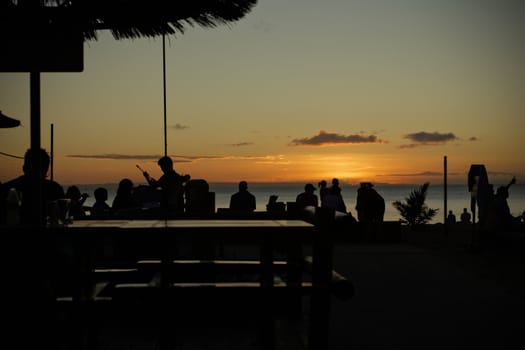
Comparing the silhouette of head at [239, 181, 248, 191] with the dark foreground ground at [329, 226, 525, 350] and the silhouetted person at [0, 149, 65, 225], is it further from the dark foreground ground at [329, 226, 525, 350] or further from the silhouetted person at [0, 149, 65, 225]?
the silhouetted person at [0, 149, 65, 225]

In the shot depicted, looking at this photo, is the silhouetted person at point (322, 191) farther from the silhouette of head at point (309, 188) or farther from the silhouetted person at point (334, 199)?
the silhouette of head at point (309, 188)

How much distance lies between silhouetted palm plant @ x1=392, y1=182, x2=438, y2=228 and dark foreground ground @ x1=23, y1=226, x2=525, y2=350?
10244 mm

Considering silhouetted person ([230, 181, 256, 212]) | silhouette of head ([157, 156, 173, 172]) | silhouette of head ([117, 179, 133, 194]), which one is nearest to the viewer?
silhouette of head ([157, 156, 173, 172])

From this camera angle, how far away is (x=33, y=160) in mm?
5109

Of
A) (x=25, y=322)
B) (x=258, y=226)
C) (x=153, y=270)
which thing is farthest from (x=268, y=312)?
(x=153, y=270)

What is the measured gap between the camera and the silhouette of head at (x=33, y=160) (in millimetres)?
5121

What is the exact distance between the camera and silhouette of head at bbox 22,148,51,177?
5.12 m

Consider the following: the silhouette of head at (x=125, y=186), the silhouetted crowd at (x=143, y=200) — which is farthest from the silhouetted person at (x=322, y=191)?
the silhouette of head at (x=125, y=186)

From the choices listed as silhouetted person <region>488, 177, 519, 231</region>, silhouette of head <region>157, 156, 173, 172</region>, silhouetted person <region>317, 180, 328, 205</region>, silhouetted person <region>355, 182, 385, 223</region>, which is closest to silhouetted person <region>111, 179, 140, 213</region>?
silhouette of head <region>157, 156, 173, 172</region>

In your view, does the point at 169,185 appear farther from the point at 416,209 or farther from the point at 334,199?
the point at 416,209

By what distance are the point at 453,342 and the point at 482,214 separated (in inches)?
337

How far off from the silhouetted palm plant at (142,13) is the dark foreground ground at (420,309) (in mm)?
2759

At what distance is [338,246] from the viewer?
17.0 meters

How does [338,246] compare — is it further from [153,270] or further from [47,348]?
[47,348]
